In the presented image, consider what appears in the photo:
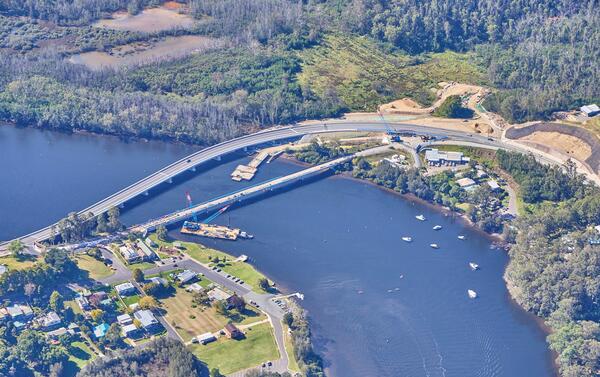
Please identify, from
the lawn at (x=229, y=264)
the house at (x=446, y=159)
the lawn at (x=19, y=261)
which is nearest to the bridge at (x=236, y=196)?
the lawn at (x=229, y=264)

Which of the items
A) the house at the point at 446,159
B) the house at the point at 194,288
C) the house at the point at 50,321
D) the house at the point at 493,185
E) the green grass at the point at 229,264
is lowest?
the house at the point at 493,185

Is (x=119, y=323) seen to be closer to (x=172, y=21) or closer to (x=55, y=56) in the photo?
(x=55, y=56)

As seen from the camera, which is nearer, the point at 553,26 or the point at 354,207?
the point at 354,207

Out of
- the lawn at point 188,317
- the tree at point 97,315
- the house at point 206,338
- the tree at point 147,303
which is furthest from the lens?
the tree at point 147,303

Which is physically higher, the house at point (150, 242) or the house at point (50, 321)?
the house at point (50, 321)

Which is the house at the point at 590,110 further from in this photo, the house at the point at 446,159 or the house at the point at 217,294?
the house at the point at 217,294

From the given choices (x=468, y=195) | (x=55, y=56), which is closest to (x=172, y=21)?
(x=55, y=56)

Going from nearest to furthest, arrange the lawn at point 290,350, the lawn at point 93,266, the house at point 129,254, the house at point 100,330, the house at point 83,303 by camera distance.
Result: the lawn at point 290,350
the house at point 100,330
the house at point 83,303
the lawn at point 93,266
the house at point 129,254
